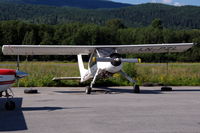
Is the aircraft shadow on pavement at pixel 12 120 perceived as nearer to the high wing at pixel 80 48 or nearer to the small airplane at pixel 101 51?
the small airplane at pixel 101 51

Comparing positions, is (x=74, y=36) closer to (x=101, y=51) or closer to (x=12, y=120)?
(x=101, y=51)

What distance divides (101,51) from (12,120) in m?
8.59

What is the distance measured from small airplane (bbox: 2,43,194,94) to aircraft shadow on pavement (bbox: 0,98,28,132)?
5419 mm

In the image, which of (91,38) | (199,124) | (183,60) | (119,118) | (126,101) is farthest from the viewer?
(91,38)

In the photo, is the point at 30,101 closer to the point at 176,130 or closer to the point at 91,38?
the point at 176,130

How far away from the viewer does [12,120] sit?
8.36 m

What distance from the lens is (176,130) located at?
7191mm

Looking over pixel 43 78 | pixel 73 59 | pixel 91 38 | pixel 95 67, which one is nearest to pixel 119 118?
pixel 95 67

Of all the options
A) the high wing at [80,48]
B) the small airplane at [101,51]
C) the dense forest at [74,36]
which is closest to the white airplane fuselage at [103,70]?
the small airplane at [101,51]

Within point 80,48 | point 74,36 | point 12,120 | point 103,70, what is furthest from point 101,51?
point 74,36

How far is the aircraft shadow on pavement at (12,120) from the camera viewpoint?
7512 millimetres

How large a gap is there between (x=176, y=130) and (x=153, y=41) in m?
68.8

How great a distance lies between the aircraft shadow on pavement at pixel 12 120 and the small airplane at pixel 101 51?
5.42 m

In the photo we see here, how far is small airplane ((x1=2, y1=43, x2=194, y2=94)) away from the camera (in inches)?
602
